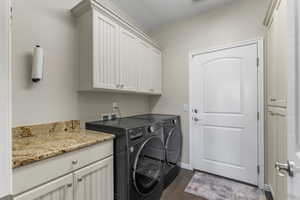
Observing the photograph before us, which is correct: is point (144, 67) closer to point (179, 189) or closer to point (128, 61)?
point (128, 61)

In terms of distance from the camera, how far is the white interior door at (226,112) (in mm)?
2090

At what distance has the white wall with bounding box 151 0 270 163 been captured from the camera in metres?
2.11

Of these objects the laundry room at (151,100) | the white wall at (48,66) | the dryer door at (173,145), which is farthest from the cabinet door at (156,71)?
the white wall at (48,66)

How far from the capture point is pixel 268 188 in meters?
1.96

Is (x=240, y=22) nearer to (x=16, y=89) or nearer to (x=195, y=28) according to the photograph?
(x=195, y=28)

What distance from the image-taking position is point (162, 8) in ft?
7.82

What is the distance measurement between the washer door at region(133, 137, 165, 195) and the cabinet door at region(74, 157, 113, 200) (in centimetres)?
24

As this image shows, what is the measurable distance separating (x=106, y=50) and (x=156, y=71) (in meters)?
1.17

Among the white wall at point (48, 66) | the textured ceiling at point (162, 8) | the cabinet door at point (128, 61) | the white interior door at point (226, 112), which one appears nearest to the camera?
the white wall at point (48, 66)

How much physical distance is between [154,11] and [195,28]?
0.75 metres

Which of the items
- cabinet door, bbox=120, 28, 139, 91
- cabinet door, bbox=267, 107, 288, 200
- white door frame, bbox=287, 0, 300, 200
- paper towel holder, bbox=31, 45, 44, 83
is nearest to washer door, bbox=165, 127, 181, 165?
cabinet door, bbox=120, 28, 139, 91

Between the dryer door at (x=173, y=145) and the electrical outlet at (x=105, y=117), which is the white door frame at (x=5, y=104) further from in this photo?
the dryer door at (x=173, y=145)

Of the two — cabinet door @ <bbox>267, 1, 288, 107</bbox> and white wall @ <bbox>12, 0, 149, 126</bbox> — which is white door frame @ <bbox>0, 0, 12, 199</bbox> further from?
cabinet door @ <bbox>267, 1, 288, 107</bbox>

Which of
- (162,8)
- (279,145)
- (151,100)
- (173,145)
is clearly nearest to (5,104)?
(279,145)
